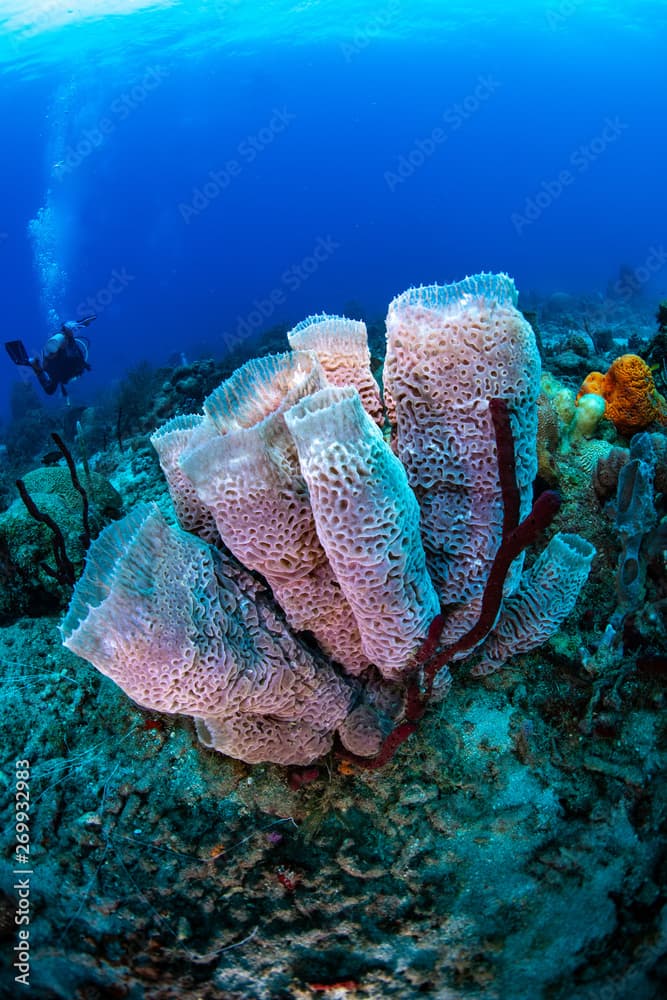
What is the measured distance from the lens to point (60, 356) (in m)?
8.23

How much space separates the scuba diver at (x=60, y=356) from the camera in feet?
25.7

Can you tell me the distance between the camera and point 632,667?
242cm

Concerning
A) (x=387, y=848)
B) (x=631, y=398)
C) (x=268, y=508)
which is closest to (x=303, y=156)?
(x=631, y=398)

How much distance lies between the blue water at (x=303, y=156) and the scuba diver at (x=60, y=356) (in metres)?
30.3

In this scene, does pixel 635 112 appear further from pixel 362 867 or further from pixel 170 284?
pixel 362 867

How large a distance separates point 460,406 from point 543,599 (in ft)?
3.44

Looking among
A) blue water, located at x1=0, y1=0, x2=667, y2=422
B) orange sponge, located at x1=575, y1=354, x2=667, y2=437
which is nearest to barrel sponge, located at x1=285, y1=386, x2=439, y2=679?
orange sponge, located at x1=575, y1=354, x2=667, y2=437

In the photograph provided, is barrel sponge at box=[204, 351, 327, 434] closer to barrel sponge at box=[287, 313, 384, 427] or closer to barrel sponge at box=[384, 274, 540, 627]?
barrel sponge at box=[287, 313, 384, 427]

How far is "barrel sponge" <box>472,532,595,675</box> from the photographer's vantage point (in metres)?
2.34

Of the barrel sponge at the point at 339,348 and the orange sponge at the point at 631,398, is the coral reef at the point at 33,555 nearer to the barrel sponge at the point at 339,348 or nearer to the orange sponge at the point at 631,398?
the barrel sponge at the point at 339,348

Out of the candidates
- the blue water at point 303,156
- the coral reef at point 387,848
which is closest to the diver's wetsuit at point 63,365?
the coral reef at point 387,848

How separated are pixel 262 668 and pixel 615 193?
10429 cm

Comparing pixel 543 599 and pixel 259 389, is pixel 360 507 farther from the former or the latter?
pixel 543 599

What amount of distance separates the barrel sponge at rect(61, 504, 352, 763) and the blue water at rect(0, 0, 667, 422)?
120 ft
